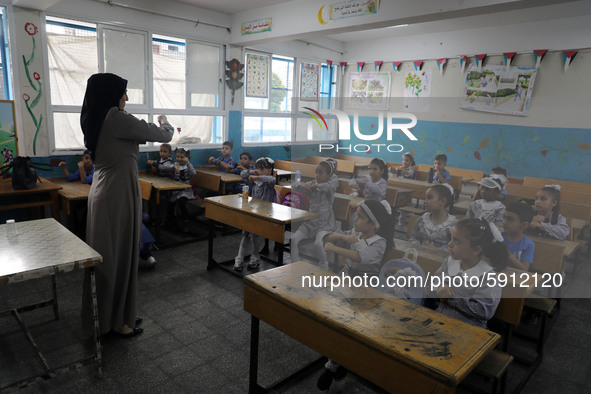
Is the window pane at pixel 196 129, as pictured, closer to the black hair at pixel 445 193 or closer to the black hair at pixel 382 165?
the black hair at pixel 382 165

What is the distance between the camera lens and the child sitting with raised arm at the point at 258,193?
3824mm

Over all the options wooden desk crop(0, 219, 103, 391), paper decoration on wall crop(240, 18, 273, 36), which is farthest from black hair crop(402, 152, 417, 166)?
paper decoration on wall crop(240, 18, 273, 36)

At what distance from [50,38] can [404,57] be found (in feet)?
16.5

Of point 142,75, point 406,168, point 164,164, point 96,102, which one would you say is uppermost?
point 142,75

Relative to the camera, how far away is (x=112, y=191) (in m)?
2.35

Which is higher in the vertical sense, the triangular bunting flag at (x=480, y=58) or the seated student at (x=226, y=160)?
the triangular bunting flag at (x=480, y=58)

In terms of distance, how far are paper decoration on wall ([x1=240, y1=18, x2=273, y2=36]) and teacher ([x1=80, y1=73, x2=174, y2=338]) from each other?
320cm

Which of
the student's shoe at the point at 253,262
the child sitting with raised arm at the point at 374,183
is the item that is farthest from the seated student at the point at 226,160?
the child sitting with raised arm at the point at 374,183

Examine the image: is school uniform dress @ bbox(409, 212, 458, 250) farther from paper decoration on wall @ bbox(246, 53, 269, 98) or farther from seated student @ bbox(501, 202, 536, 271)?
paper decoration on wall @ bbox(246, 53, 269, 98)

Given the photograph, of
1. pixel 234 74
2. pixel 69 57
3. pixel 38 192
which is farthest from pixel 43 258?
pixel 234 74

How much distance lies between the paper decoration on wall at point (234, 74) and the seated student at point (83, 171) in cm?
233

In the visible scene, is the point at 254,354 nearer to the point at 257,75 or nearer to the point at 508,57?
the point at 257,75

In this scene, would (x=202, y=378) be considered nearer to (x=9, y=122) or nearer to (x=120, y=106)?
(x=120, y=106)

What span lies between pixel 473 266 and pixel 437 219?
0.21 meters
